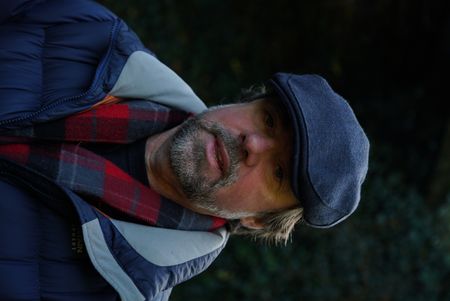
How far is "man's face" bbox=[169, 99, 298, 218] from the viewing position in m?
2.62

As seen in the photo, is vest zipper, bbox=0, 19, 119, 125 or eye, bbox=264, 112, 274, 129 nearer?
vest zipper, bbox=0, 19, 119, 125

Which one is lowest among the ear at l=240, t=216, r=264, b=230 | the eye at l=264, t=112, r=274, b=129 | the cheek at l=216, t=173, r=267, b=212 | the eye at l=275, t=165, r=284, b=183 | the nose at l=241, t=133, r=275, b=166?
the ear at l=240, t=216, r=264, b=230

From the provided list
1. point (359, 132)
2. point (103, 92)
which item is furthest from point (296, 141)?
point (103, 92)

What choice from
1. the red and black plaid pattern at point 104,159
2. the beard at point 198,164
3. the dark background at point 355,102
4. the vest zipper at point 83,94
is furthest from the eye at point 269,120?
the dark background at point 355,102

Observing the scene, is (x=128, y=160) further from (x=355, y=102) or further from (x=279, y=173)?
(x=355, y=102)

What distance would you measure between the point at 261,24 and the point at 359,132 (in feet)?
10.7

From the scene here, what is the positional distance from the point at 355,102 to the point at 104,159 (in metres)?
3.48

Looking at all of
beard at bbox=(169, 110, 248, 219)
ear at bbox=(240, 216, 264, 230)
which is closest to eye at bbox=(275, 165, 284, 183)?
beard at bbox=(169, 110, 248, 219)

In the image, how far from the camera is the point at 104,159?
8.51 ft

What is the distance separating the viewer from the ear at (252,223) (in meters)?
2.90

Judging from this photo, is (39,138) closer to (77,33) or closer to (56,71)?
(56,71)

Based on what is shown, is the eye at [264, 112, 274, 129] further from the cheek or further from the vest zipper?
the vest zipper

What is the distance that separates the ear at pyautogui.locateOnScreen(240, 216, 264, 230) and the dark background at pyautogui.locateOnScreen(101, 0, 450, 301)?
5.79ft

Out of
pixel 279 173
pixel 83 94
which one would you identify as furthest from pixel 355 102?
pixel 83 94
